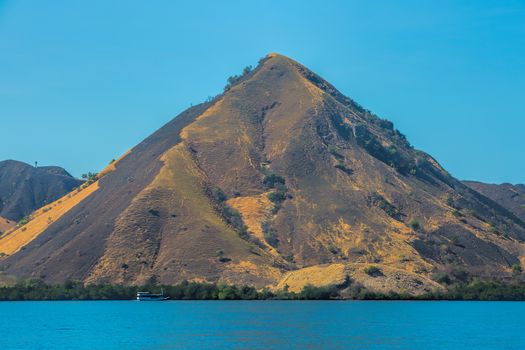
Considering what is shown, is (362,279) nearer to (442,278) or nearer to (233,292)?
(233,292)

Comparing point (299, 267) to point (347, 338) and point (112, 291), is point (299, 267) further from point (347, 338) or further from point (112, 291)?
point (347, 338)

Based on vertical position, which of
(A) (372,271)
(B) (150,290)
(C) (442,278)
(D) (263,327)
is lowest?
(D) (263,327)

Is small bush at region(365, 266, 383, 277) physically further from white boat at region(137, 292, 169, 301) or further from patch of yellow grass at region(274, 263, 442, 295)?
white boat at region(137, 292, 169, 301)

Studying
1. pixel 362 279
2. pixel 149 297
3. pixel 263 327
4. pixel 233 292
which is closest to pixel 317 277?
pixel 362 279

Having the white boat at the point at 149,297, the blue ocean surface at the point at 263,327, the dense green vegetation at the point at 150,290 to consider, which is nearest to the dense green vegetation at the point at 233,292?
the dense green vegetation at the point at 150,290

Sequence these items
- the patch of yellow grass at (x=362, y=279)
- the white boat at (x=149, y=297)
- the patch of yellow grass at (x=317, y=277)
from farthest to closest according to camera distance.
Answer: the white boat at (x=149, y=297) → the patch of yellow grass at (x=362, y=279) → the patch of yellow grass at (x=317, y=277)

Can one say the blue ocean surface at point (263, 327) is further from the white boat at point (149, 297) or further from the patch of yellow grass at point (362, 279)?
the white boat at point (149, 297)
